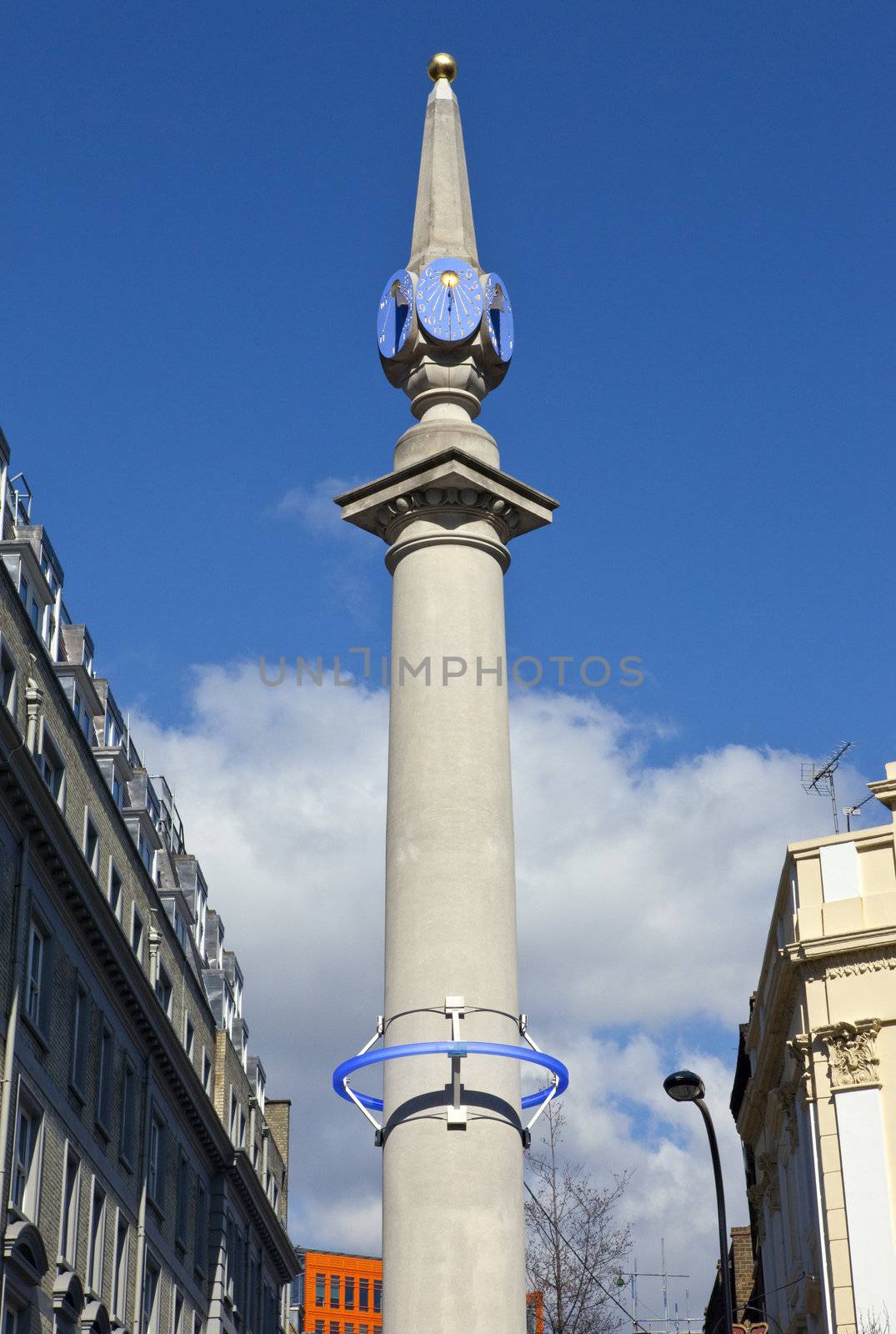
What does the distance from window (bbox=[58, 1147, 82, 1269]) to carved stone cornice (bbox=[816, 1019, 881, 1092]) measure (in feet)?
52.3

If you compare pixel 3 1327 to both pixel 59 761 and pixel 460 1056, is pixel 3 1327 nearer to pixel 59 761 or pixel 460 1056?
pixel 59 761

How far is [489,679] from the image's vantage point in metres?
18.3

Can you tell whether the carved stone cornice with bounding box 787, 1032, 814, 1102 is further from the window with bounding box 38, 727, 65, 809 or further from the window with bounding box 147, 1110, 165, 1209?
the window with bounding box 147, 1110, 165, 1209

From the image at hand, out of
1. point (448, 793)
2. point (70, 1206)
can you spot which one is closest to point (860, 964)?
point (70, 1206)

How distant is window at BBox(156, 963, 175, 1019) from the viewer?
50250mm

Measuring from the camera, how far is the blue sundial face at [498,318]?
20156 mm

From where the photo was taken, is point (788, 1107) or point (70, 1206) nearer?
point (70, 1206)

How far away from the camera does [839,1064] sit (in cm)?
3538

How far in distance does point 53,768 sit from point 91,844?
381 centimetres

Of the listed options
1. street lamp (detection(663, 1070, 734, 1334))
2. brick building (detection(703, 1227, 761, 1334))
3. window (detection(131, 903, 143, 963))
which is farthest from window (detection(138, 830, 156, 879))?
brick building (detection(703, 1227, 761, 1334))

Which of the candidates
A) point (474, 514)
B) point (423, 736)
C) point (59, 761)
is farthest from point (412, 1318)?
point (59, 761)

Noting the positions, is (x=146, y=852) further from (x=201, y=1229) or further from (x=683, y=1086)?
(x=683, y=1086)

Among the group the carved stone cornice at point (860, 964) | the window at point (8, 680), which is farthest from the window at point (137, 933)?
the carved stone cornice at point (860, 964)

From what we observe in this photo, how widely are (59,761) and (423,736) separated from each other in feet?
75.7
